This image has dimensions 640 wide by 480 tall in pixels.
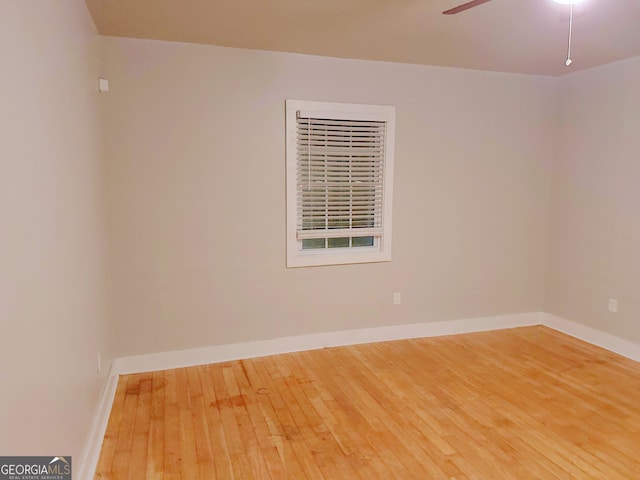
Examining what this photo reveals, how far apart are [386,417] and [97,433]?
174 centimetres

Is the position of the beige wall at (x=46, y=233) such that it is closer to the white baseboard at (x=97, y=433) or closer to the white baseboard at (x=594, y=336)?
the white baseboard at (x=97, y=433)

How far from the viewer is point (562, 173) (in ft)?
15.3

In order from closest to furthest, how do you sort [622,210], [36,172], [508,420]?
1. [36,172]
2. [508,420]
3. [622,210]

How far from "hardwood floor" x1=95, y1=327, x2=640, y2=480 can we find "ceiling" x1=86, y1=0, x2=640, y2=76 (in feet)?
7.95

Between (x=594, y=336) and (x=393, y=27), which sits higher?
(x=393, y=27)

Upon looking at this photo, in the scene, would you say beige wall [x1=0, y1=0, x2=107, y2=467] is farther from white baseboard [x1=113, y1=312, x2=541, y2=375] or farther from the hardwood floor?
white baseboard [x1=113, y1=312, x2=541, y2=375]

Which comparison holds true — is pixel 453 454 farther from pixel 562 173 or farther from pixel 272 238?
pixel 562 173

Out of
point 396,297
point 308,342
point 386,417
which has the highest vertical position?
point 396,297

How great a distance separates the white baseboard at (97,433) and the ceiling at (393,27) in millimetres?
Answer: 2450

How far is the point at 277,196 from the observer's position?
3.88m

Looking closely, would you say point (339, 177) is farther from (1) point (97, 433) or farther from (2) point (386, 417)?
(1) point (97, 433)

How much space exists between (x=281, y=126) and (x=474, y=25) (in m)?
1.65

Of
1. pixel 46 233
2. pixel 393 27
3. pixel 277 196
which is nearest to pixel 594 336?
pixel 277 196

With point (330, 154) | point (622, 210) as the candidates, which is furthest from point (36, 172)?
point (622, 210)
